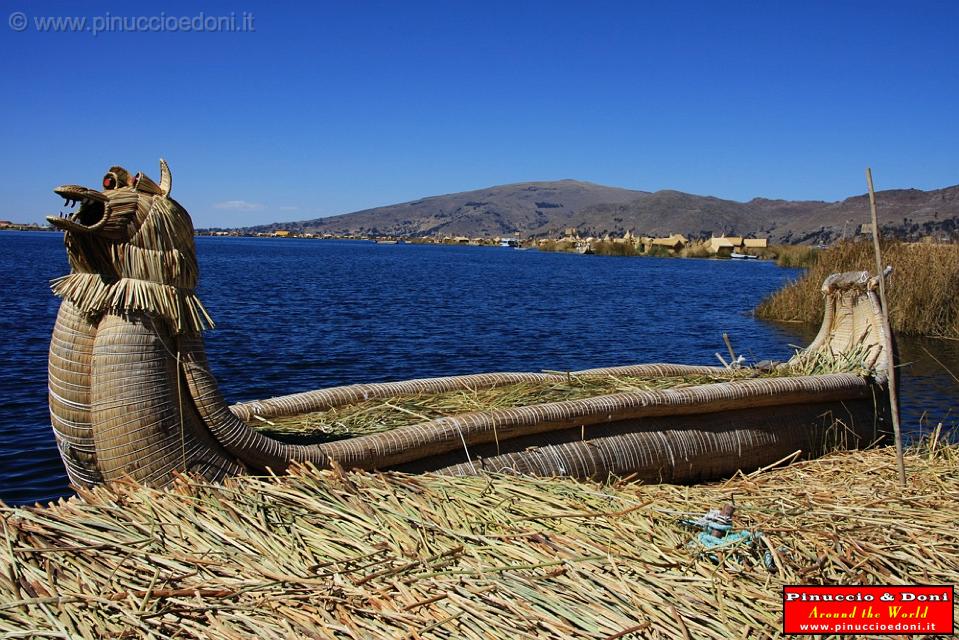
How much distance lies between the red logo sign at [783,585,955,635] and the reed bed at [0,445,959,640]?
80 millimetres

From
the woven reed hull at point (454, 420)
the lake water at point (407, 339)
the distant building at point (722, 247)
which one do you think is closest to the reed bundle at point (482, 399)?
the woven reed hull at point (454, 420)

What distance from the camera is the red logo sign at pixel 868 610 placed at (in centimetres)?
272

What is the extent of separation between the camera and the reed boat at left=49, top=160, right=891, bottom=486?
3.55 meters

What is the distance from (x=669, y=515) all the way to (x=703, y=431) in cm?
203

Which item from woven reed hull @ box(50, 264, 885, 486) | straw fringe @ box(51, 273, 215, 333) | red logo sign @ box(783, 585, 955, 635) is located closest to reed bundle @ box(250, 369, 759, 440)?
woven reed hull @ box(50, 264, 885, 486)

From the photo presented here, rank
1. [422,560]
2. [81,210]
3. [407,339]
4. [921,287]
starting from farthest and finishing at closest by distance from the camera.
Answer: [407,339] → [921,287] → [81,210] → [422,560]

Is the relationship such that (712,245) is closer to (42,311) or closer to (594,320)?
(594,320)

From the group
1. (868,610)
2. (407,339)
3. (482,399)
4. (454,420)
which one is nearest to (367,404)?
(482,399)

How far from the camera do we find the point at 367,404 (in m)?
5.41

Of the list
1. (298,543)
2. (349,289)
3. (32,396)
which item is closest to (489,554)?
(298,543)

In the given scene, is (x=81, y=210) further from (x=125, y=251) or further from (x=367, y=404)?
(x=367, y=404)

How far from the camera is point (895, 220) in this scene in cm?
8988

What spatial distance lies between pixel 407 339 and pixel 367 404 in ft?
39.9

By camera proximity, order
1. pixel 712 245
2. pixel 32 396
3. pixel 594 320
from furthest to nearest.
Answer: pixel 712 245 < pixel 594 320 < pixel 32 396
